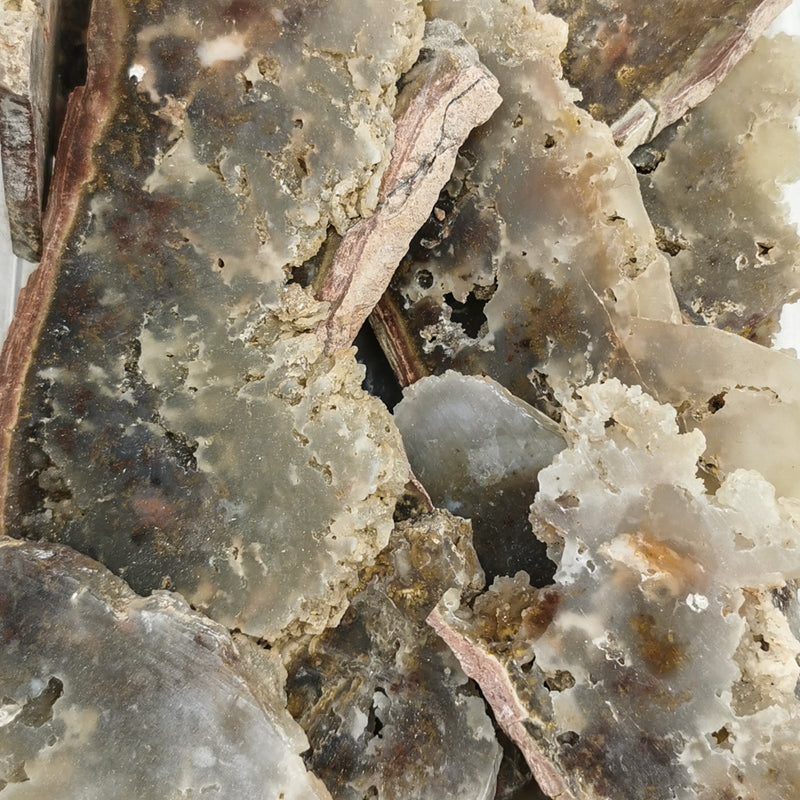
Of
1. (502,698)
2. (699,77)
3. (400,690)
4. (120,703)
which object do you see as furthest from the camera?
(699,77)

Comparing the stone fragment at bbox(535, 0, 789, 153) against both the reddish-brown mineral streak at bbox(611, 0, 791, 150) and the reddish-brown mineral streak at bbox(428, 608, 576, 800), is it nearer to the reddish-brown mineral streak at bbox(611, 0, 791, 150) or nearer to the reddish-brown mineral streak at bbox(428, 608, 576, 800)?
the reddish-brown mineral streak at bbox(611, 0, 791, 150)

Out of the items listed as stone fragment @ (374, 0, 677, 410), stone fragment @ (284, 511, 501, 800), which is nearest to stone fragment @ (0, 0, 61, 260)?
stone fragment @ (374, 0, 677, 410)

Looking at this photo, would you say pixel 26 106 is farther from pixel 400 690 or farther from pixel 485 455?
pixel 400 690

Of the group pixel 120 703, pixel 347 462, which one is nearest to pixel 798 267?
pixel 347 462

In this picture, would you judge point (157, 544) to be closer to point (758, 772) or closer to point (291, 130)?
point (291, 130)

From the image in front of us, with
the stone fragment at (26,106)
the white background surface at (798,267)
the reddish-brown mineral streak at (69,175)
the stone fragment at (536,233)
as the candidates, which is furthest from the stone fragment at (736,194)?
the stone fragment at (26,106)

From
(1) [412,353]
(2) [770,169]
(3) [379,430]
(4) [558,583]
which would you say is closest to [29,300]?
(3) [379,430]
